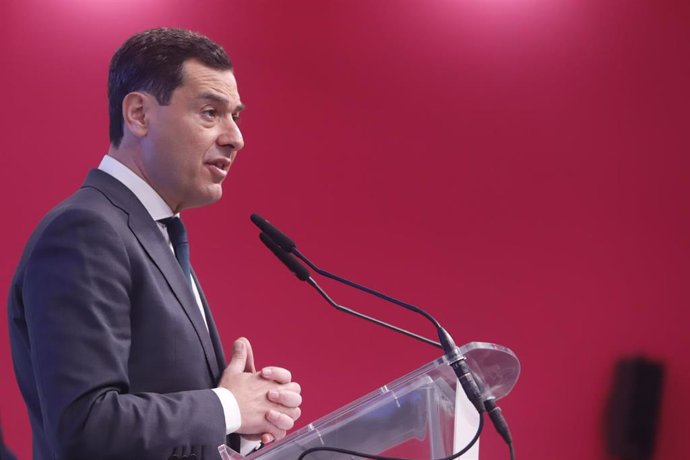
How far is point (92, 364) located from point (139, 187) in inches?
16.6

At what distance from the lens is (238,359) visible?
1473 mm

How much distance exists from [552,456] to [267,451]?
2.08m

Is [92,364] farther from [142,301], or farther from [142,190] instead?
[142,190]

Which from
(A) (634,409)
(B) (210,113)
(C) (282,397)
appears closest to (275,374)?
(C) (282,397)

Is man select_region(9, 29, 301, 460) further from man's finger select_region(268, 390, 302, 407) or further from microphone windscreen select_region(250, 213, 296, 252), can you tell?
microphone windscreen select_region(250, 213, 296, 252)

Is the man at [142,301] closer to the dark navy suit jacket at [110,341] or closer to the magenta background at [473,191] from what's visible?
the dark navy suit jacket at [110,341]

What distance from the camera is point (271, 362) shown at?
9.13 feet

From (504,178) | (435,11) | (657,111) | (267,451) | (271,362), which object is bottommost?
(271,362)

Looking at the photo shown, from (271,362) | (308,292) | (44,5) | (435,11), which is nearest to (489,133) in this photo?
(435,11)

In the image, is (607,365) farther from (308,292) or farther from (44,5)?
(44,5)

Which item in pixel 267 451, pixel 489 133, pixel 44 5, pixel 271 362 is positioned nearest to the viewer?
pixel 267 451

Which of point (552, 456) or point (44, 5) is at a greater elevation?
point (44, 5)

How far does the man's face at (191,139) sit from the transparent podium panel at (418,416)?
1.93 feet

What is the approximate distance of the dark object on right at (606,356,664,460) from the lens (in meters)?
3.00
